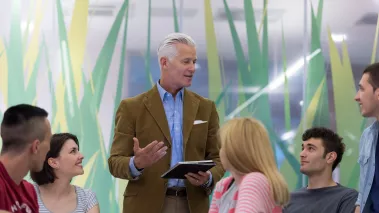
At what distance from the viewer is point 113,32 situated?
4938mm

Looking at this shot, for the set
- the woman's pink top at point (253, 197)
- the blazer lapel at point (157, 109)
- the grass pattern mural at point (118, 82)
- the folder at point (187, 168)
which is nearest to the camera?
the woman's pink top at point (253, 197)

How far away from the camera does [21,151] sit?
2.59m

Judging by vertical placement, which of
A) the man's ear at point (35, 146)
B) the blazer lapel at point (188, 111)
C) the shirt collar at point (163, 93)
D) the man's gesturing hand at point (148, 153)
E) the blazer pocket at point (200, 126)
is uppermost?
the shirt collar at point (163, 93)

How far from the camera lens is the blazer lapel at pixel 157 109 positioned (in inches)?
135

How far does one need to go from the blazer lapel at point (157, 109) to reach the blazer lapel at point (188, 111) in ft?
0.31

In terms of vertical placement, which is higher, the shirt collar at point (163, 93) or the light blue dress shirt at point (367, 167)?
the shirt collar at point (163, 93)

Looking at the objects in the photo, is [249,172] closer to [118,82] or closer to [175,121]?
[175,121]

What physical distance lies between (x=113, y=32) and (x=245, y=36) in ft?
3.34

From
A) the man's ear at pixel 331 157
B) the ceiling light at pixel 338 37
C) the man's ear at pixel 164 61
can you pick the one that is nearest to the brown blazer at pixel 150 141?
the man's ear at pixel 164 61

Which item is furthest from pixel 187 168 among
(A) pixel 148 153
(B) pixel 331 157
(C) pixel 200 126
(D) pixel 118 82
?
(D) pixel 118 82

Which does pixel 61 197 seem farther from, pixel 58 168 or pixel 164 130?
pixel 164 130

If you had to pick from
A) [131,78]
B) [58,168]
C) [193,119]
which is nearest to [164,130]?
[193,119]

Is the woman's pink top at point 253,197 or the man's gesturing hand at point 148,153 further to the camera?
the man's gesturing hand at point 148,153

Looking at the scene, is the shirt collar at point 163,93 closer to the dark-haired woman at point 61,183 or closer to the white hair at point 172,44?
the white hair at point 172,44
